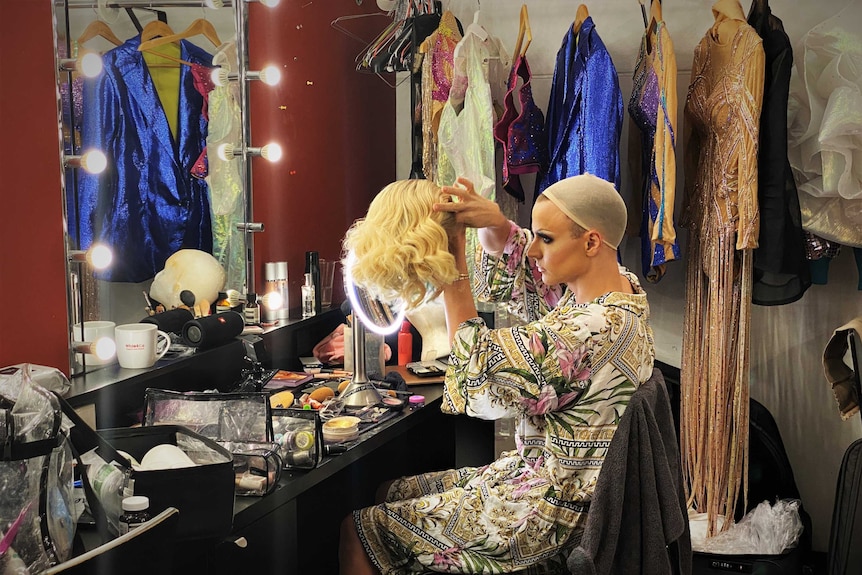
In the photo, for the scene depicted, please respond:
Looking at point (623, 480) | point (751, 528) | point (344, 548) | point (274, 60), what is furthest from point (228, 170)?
point (751, 528)

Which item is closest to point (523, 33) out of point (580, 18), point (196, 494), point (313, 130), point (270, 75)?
point (580, 18)

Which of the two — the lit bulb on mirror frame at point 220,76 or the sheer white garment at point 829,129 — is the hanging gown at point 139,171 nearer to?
the lit bulb on mirror frame at point 220,76

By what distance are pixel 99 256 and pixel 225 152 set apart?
0.71 m

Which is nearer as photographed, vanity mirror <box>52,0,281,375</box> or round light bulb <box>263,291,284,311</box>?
vanity mirror <box>52,0,281,375</box>

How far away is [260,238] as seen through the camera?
296 cm

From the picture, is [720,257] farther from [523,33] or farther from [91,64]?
[91,64]

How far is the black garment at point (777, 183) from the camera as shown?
3023 mm

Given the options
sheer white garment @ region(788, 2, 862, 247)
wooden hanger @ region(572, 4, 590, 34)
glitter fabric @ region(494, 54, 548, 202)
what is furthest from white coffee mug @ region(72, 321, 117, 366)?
sheer white garment @ region(788, 2, 862, 247)

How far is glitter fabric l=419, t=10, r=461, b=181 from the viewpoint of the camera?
331cm

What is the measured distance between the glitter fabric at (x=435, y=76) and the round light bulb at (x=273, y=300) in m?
0.78

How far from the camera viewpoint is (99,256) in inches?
84.1

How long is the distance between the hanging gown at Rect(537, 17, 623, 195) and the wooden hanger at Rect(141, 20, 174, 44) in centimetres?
147

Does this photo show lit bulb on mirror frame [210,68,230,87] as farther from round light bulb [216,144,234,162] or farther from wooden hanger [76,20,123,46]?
wooden hanger [76,20,123,46]

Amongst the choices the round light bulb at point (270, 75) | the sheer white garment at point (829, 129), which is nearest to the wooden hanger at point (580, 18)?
the sheer white garment at point (829, 129)
